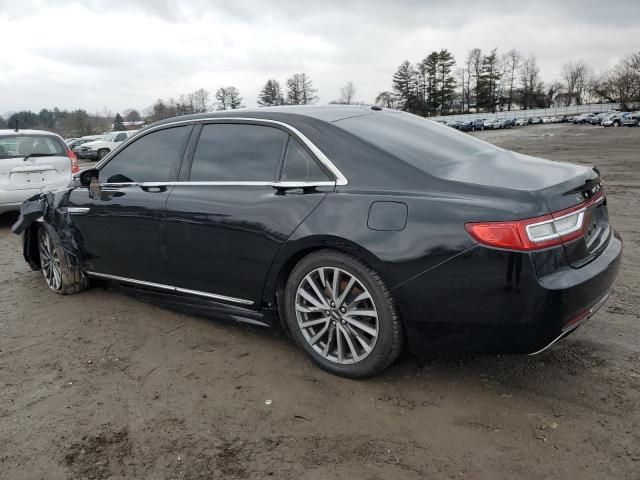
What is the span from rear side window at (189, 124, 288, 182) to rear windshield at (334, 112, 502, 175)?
0.45m

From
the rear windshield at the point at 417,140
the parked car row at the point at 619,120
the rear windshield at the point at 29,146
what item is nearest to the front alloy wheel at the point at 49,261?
the rear windshield at the point at 417,140

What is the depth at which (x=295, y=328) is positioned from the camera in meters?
3.24

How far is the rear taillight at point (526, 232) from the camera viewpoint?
2.45m

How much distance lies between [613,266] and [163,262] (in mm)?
2886

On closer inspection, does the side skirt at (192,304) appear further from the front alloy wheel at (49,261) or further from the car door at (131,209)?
the front alloy wheel at (49,261)

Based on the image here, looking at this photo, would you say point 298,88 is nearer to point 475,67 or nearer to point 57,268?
point 475,67

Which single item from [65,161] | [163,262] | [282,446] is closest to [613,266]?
[282,446]

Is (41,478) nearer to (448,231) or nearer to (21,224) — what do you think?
(448,231)

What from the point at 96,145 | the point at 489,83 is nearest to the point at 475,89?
the point at 489,83

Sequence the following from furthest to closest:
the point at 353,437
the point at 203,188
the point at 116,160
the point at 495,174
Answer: the point at 116,160 → the point at 203,188 → the point at 495,174 → the point at 353,437

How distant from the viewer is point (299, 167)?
3197 mm

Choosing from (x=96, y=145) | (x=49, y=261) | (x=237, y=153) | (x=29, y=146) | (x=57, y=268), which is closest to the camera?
(x=237, y=153)

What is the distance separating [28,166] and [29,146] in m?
0.40

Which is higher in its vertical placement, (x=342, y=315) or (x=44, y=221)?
(x=44, y=221)
